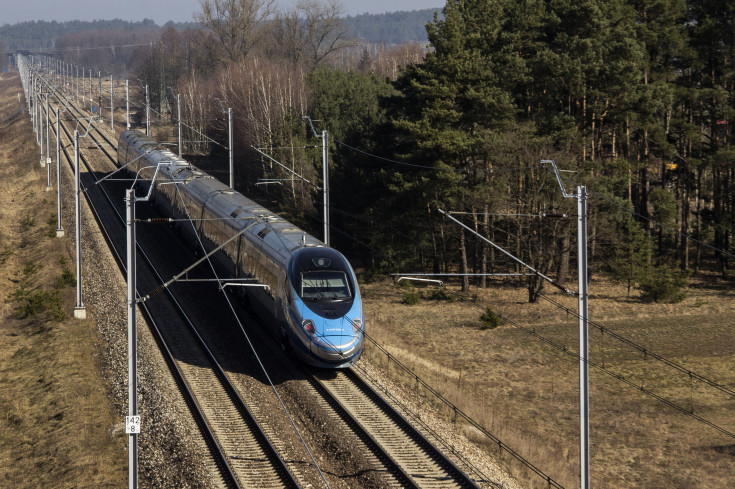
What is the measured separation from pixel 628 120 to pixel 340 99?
31244mm

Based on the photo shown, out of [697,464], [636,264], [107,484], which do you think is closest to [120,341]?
[107,484]

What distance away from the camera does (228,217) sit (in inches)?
1346

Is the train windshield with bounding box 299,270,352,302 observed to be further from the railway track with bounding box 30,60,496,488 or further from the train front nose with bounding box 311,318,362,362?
the railway track with bounding box 30,60,496,488

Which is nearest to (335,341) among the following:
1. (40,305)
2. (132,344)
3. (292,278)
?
(292,278)

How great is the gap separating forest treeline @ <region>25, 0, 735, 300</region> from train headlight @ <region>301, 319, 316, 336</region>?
67.1 feet

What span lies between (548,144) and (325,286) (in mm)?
22145

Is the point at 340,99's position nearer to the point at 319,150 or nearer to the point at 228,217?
the point at 319,150

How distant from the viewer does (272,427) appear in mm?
22156

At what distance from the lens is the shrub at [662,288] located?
147 feet

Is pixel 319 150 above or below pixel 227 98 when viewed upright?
below

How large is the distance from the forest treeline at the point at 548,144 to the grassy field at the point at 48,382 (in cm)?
1513

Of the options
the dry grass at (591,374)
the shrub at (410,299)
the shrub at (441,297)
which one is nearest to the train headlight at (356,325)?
the dry grass at (591,374)

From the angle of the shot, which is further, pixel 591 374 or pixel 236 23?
pixel 236 23

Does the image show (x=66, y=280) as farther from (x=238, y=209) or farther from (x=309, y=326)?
(x=309, y=326)
